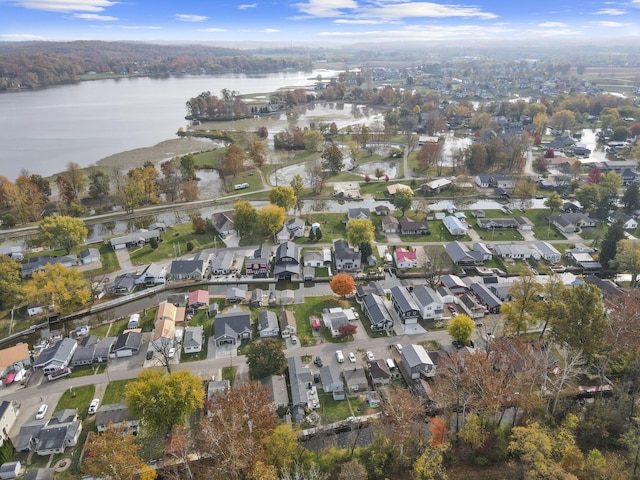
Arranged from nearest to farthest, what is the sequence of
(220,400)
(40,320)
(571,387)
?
(220,400), (571,387), (40,320)

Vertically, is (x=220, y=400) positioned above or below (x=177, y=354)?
above

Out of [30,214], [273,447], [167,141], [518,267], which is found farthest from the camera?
[167,141]

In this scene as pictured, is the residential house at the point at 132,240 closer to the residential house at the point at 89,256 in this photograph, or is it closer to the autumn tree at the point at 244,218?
the residential house at the point at 89,256

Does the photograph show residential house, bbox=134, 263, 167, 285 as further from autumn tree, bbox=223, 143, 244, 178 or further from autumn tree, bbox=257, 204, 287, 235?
autumn tree, bbox=223, 143, 244, 178

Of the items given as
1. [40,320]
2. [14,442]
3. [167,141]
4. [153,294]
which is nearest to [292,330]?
[153,294]

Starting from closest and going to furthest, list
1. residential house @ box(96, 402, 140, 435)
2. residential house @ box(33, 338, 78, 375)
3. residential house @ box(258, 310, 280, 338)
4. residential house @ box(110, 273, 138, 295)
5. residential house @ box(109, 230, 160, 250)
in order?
residential house @ box(96, 402, 140, 435) → residential house @ box(33, 338, 78, 375) → residential house @ box(258, 310, 280, 338) → residential house @ box(110, 273, 138, 295) → residential house @ box(109, 230, 160, 250)

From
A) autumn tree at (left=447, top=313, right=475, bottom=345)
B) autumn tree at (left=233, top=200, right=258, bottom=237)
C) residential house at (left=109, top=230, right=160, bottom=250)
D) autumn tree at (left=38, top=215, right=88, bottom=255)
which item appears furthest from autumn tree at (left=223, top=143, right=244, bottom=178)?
autumn tree at (left=447, top=313, right=475, bottom=345)

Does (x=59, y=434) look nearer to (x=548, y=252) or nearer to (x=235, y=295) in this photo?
(x=235, y=295)

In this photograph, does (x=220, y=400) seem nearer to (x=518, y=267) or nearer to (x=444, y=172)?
(x=518, y=267)
